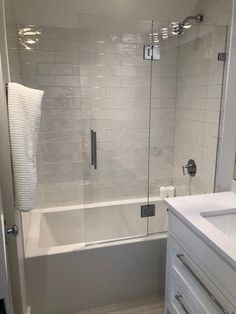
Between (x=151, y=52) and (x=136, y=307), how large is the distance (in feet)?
7.18

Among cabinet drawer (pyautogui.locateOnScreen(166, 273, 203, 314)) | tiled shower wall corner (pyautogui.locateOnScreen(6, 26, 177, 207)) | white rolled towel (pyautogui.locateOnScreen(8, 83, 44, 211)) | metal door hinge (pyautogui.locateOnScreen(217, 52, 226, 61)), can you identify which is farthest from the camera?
tiled shower wall corner (pyautogui.locateOnScreen(6, 26, 177, 207))

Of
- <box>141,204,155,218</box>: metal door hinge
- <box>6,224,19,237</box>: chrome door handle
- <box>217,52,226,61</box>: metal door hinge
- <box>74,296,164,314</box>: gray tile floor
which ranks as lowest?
<box>74,296,164,314</box>: gray tile floor

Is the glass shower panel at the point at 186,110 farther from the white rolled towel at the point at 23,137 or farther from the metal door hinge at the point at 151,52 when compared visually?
the white rolled towel at the point at 23,137

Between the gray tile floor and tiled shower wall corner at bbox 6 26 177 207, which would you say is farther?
tiled shower wall corner at bbox 6 26 177 207

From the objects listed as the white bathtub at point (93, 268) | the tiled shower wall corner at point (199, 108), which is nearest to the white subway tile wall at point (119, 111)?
the tiled shower wall corner at point (199, 108)

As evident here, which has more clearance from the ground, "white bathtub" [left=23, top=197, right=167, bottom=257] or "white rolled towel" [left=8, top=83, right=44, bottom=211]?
"white rolled towel" [left=8, top=83, right=44, bottom=211]

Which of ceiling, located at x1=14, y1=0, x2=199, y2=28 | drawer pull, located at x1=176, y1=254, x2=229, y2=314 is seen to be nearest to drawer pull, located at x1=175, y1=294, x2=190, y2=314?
drawer pull, located at x1=176, y1=254, x2=229, y2=314

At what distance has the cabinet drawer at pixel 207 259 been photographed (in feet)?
3.28

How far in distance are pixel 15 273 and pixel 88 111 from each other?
150cm

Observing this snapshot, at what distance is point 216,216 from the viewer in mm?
1413

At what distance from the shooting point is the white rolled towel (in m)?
1.13

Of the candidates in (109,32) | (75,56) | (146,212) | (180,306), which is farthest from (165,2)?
(180,306)

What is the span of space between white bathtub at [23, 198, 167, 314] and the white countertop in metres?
0.59

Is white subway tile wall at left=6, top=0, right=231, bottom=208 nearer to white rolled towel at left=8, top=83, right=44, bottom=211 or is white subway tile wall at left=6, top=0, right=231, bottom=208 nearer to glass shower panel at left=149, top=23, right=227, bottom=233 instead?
glass shower panel at left=149, top=23, right=227, bottom=233
